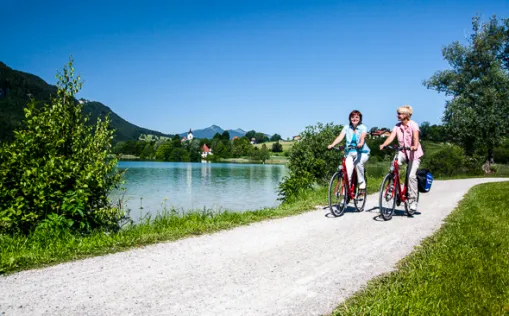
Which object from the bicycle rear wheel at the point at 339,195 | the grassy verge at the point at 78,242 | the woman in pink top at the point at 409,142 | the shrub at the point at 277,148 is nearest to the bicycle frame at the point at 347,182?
the bicycle rear wheel at the point at 339,195

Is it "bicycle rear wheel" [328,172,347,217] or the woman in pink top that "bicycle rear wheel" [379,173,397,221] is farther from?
"bicycle rear wheel" [328,172,347,217]

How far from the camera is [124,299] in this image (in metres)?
3.23

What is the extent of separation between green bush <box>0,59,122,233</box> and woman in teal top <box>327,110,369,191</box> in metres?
5.44

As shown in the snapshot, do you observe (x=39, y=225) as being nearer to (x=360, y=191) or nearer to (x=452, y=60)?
(x=360, y=191)

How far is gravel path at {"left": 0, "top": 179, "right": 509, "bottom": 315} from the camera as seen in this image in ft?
10.2

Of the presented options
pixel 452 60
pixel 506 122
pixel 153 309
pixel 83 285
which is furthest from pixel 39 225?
pixel 452 60

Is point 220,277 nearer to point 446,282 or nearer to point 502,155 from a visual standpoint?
point 446,282

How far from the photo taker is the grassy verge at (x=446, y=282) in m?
3.11

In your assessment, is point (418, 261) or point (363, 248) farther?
point (363, 248)

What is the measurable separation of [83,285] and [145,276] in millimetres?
630

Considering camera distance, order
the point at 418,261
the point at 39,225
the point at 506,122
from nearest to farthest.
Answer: the point at 418,261, the point at 39,225, the point at 506,122

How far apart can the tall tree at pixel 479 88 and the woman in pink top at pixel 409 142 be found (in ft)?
88.4

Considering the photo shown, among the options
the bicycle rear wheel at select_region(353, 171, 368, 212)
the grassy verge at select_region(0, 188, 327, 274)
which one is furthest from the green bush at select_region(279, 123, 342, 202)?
the grassy verge at select_region(0, 188, 327, 274)

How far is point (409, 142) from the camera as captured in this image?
26.3 ft
